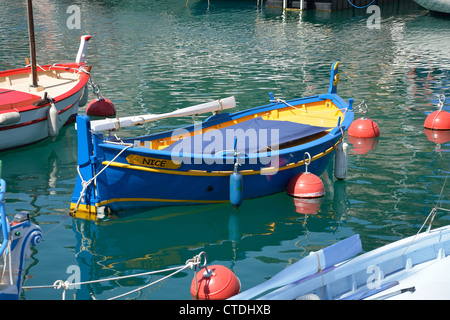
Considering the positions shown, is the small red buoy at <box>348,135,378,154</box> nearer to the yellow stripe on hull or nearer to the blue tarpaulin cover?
the blue tarpaulin cover

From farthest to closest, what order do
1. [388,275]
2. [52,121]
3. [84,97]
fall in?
[84,97], [52,121], [388,275]

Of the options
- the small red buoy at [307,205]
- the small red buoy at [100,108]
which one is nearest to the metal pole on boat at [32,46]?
the small red buoy at [100,108]

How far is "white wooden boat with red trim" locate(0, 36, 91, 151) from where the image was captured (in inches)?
713

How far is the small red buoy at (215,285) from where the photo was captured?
1012 centimetres

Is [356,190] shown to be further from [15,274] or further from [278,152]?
[15,274]

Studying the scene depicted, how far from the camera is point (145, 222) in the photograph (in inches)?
548

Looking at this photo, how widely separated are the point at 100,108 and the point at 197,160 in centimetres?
982

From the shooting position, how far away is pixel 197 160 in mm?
13695

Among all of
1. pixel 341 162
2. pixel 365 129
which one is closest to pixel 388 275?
pixel 341 162

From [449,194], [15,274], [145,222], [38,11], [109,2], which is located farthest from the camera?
[109,2]

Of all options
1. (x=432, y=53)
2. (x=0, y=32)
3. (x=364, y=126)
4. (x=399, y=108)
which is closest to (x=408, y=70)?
(x=432, y=53)

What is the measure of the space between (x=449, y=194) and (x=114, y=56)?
22180 mm

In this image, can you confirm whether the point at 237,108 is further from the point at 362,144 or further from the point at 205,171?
the point at 205,171

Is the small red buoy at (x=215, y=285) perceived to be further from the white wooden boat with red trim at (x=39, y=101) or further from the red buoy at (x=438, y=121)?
the red buoy at (x=438, y=121)
